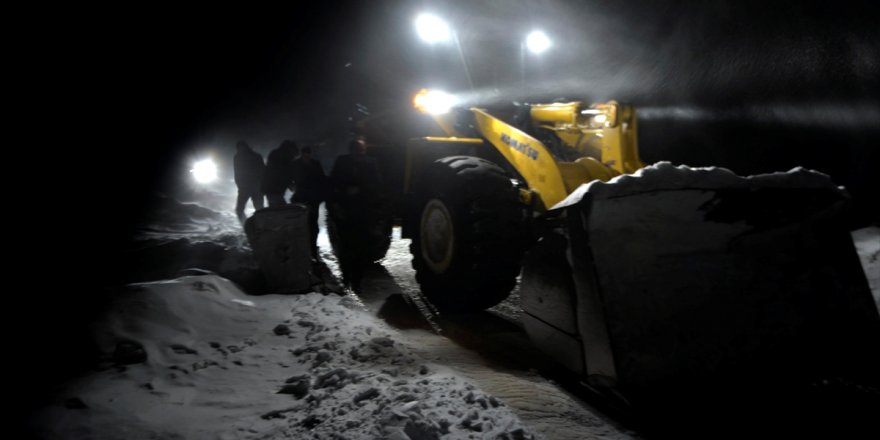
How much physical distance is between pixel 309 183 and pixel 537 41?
23.2 feet

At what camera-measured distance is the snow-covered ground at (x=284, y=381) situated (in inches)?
72.6

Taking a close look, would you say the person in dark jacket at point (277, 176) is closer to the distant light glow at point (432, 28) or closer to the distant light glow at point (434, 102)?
the distant light glow at point (434, 102)

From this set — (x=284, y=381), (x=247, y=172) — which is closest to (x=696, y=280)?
(x=284, y=381)

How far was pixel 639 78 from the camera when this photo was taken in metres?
9.38

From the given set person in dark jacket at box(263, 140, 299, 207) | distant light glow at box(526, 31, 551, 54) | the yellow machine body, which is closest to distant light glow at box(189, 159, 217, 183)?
person in dark jacket at box(263, 140, 299, 207)

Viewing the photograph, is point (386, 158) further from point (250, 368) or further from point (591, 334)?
point (591, 334)

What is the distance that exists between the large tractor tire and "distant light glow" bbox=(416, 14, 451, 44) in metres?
7.95

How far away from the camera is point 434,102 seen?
5.72 m

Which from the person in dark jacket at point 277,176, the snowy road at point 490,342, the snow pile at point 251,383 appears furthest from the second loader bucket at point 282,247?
the person in dark jacket at point 277,176

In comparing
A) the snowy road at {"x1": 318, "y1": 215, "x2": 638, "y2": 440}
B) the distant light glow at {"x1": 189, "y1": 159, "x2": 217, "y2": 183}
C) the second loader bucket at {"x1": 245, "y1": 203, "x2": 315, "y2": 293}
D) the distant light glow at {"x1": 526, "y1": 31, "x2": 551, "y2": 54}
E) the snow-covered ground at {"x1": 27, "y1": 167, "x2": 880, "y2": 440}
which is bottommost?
the snowy road at {"x1": 318, "y1": 215, "x2": 638, "y2": 440}

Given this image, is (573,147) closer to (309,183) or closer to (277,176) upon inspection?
(309,183)

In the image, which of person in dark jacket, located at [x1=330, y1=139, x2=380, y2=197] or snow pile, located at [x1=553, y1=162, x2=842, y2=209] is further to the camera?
person in dark jacket, located at [x1=330, y1=139, x2=380, y2=197]

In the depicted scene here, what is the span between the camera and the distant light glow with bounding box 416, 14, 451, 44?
10898 mm

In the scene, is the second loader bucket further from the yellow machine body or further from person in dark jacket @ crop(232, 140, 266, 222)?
person in dark jacket @ crop(232, 140, 266, 222)
